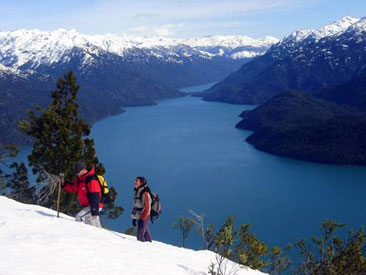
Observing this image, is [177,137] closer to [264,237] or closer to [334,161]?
[334,161]

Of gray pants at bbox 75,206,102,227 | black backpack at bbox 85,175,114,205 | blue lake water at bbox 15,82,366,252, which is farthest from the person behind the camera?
blue lake water at bbox 15,82,366,252

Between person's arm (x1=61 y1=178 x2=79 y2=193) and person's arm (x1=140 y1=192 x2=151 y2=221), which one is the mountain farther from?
person's arm (x1=61 y1=178 x2=79 y2=193)

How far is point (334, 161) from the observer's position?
14225 centimetres

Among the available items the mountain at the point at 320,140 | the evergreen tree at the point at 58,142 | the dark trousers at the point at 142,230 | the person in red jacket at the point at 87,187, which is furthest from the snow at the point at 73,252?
the mountain at the point at 320,140

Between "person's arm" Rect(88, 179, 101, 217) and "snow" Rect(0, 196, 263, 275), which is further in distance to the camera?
"person's arm" Rect(88, 179, 101, 217)

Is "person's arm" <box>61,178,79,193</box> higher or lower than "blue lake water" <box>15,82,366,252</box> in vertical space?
higher

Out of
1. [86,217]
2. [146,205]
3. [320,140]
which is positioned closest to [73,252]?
[146,205]

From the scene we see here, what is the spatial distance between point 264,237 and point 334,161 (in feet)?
261

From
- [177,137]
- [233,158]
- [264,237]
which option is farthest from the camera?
[177,137]

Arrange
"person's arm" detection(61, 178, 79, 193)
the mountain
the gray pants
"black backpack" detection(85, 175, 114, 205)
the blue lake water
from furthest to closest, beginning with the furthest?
the mountain → the blue lake water → the gray pants → "person's arm" detection(61, 178, 79, 193) → "black backpack" detection(85, 175, 114, 205)

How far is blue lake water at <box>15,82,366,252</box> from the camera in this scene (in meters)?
81.2

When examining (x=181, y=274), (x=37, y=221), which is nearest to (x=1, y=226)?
(x=37, y=221)

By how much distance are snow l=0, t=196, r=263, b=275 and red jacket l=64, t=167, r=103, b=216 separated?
2.66 feet

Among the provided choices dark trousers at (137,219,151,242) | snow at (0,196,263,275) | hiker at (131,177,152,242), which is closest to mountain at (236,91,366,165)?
dark trousers at (137,219,151,242)
